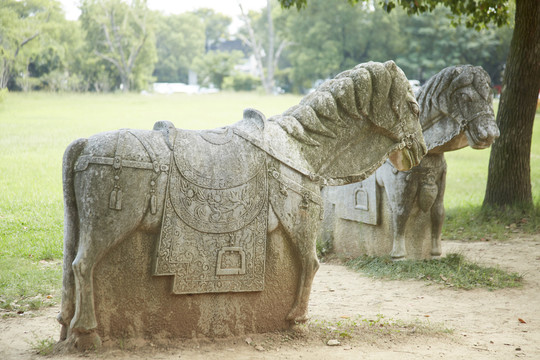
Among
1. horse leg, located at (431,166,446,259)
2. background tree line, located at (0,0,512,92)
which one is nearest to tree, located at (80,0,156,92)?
background tree line, located at (0,0,512,92)

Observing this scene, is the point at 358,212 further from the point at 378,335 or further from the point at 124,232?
the point at 124,232

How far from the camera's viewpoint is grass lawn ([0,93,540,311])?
5824 mm

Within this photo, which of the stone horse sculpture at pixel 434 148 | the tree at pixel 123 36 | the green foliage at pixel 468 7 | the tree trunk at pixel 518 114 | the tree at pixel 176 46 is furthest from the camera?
the tree at pixel 176 46

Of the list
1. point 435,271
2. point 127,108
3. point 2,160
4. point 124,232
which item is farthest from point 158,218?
point 127,108

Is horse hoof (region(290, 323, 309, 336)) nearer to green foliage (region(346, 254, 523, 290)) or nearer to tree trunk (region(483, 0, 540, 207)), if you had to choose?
green foliage (region(346, 254, 523, 290))

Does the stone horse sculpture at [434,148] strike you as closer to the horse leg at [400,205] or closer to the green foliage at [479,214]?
the horse leg at [400,205]

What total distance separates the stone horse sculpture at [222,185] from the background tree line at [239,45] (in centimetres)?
580

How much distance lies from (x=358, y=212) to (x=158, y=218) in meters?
3.38

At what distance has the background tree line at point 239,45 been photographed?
32.1ft

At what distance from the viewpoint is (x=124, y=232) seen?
11.0ft

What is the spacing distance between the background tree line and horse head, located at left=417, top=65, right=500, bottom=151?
5896 millimetres

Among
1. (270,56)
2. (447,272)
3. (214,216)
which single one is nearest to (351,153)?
(214,216)

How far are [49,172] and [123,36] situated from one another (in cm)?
495

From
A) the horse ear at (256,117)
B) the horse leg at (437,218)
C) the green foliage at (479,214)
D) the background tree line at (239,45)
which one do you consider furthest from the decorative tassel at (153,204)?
the background tree line at (239,45)
